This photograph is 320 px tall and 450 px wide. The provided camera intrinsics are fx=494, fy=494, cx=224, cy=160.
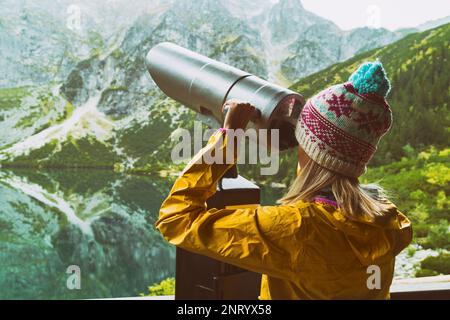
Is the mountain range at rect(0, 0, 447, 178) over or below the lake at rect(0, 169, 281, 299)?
over

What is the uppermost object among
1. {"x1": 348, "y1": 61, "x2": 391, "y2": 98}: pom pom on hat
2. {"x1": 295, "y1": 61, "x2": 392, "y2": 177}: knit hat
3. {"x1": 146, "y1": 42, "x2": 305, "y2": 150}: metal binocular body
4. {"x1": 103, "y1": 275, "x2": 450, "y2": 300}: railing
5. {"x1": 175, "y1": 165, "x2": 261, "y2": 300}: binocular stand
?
{"x1": 146, "y1": 42, "x2": 305, "y2": 150}: metal binocular body

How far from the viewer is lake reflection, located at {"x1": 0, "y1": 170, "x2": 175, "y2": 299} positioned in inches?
149

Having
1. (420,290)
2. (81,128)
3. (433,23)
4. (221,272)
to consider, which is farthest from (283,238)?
(81,128)

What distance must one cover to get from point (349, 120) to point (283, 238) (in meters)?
0.20

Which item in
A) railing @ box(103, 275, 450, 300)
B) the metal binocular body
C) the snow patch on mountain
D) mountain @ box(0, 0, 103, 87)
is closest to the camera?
the metal binocular body

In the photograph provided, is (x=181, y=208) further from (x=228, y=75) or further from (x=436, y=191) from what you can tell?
(x=436, y=191)

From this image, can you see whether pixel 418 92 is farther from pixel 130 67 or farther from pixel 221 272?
pixel 221 272

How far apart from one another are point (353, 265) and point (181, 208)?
26cm

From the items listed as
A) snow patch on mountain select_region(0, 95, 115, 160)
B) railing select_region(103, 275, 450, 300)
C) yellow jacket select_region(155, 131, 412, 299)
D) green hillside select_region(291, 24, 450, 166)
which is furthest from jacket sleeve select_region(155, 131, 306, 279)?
snow patch on mountain select_region(0, 95, 115, 160)

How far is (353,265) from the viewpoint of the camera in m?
0.70

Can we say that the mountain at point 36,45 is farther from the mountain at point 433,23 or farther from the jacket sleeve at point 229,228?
the jacket sleeve at point 229,228

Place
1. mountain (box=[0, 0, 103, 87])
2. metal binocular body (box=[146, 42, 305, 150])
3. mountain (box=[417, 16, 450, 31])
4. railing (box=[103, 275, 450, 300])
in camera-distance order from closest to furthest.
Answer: metal binocular body (box=[146, 42, 305, 150])
railing (box=[103, 275, 450, 300])
mountain (box=[417, 16, 450, 31])
mountain (box=[0, 0, 103, 87])

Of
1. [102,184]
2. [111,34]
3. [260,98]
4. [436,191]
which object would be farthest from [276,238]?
[111,34]

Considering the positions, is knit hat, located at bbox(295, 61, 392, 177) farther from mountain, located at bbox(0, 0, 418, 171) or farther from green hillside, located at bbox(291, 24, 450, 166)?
mountain, located at bbox(0, 0, 418, 171)
